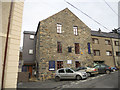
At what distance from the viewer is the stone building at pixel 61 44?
13941mm

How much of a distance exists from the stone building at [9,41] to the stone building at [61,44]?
29.3 ft

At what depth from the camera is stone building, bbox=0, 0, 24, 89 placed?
168 inches

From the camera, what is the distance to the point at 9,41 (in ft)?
15.3

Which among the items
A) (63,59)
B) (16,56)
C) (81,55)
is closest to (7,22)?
(16,56)

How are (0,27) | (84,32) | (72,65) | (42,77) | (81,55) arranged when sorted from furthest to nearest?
(84,32)
(81,55)
(72,65)
(42,77)
(0,27)

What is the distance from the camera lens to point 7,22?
4.77 metres

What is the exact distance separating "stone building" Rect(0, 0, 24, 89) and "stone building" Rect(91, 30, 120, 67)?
19.1 metres

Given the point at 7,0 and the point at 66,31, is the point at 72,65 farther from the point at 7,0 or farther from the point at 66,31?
the point at 7,0

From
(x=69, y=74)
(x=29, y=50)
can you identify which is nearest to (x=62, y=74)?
(x=69, y=74)

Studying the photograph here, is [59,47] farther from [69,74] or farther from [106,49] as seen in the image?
[106,49]

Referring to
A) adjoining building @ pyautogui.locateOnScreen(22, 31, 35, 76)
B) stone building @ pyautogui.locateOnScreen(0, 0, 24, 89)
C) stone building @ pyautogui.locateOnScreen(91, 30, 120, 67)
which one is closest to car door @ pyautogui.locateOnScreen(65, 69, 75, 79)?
stone building @ pyautogui.locateOnScreen(0, 0, 24, 89)

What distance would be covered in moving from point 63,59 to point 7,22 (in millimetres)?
11188

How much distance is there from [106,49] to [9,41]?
22.6 m

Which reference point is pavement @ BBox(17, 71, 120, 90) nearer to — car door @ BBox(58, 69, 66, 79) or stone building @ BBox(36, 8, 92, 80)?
car door @ BBox(58, 69, 66, 79)
